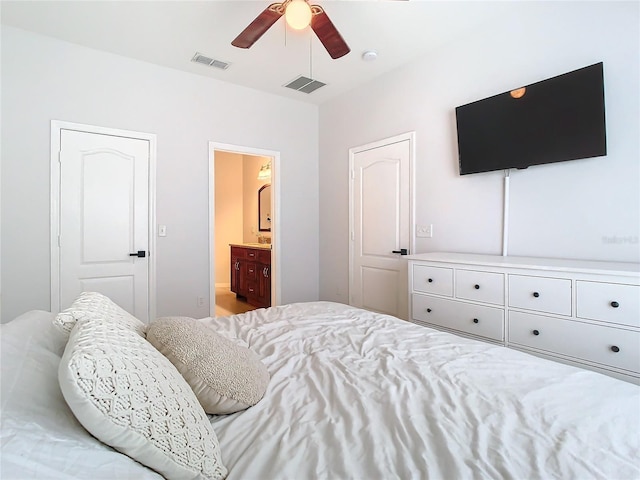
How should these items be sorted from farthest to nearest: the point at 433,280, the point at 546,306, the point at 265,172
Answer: the point at 265,172 → the point at 433,280 → the point at 546,306

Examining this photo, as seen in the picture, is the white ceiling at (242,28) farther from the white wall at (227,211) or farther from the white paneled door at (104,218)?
the white wall at (227,211)

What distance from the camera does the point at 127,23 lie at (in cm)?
273

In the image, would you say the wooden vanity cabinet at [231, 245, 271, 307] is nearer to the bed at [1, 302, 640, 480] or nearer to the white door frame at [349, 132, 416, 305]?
the white door frame at [349, 132, 416, 305]

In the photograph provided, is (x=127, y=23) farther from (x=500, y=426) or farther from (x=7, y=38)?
(x=500, y=426)

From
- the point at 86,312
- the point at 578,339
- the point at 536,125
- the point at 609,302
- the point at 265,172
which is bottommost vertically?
the point at 578,339

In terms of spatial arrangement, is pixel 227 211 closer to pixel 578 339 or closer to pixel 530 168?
pixel 530 168

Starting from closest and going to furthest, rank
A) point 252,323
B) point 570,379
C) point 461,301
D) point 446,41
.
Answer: point 570,379 → point 252,323 → point 461,301 → point 446,41

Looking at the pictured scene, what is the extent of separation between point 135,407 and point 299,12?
2.25 m

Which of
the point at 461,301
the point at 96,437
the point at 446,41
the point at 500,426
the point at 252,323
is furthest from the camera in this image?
the point at 446,41

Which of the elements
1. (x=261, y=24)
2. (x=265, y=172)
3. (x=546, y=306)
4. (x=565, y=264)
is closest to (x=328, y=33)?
(x=261, y=24)

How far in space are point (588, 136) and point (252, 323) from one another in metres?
2.45

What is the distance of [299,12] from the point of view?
6.77 feet

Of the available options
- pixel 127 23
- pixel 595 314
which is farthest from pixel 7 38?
pixel 595 314

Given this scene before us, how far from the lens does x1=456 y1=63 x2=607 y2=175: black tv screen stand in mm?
2174
